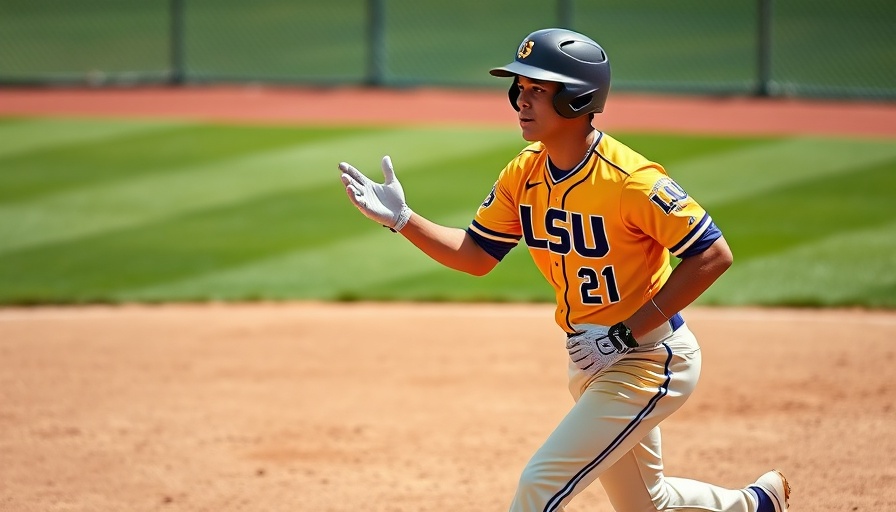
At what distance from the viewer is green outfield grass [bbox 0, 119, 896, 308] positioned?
9719 millimetres

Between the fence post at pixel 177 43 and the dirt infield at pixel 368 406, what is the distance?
29.2ft

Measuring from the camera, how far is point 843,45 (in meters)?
21.3

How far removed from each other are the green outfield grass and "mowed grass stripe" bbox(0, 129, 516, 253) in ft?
0.10

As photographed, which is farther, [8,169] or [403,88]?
[403,88]

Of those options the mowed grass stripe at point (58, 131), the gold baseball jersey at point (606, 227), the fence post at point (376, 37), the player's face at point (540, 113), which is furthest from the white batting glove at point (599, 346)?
the fence post at point (376, 37)

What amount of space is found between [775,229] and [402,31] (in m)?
15.8

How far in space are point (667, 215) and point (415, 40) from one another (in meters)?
21.3

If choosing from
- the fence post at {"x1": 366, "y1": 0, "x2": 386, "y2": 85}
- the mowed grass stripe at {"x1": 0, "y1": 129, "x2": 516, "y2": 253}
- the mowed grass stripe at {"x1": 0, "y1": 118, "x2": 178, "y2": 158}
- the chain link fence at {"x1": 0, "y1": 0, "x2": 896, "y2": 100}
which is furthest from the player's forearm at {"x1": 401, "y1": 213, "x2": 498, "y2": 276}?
the fence post at {"x1": 366, "y1": 0, "x2": 386, "y2": 85}

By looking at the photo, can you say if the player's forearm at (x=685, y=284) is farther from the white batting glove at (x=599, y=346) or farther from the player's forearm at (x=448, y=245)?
the player's forearm at (x=448, y=245)

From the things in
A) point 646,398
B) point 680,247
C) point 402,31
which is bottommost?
point 402,31

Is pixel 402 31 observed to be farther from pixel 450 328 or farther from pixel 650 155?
pixel 450 328

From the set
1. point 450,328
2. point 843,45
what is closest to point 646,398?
point 450,328

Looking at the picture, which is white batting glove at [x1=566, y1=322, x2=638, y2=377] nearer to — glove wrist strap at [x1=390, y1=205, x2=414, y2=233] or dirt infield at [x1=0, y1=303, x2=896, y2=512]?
glove wrist strap at [x1=390, y1=205, x2=414, y2=233]

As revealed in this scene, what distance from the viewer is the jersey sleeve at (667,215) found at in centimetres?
383
